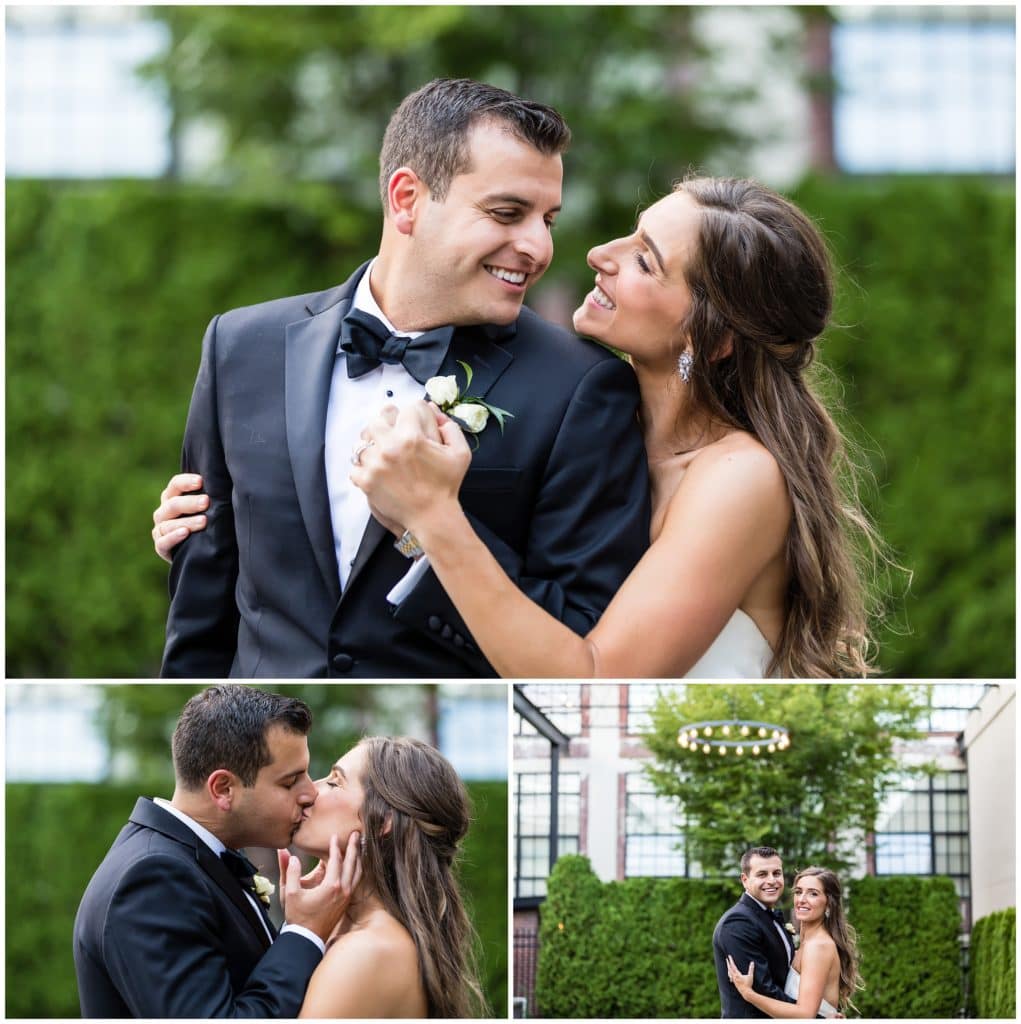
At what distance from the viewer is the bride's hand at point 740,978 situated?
355cm

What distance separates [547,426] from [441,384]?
0.27 metres

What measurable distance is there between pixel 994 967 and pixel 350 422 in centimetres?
211

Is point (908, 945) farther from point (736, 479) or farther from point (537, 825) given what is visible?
point (736, 479)

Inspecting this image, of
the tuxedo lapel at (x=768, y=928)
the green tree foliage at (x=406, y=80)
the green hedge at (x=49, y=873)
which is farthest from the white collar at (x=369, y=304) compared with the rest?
the green tree foliage at (x=406, y=80)

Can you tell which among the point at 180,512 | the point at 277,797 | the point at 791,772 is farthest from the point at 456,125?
the point at 791,772

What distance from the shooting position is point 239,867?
3.48 meters

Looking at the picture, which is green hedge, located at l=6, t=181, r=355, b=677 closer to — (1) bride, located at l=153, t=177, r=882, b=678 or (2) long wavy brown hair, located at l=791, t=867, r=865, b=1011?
(1) bride, located at l=153, t=177, r=882, b=678

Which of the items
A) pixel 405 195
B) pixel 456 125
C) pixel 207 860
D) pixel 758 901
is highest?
pixel 456 125

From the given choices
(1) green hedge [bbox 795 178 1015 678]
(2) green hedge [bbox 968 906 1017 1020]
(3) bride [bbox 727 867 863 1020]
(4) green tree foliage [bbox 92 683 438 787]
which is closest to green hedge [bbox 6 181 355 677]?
(4) green tree foliage [bbox 92 683 438 787]

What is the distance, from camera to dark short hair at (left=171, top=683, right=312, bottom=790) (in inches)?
139

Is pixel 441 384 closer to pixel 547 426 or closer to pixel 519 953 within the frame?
pixel 547 426

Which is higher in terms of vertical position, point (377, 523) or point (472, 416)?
point (472, 416)

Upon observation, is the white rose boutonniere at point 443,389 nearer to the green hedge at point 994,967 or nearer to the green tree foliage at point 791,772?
the green tree foliage at point 791,772

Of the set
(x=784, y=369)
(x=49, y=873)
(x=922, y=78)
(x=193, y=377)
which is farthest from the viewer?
(x=922, y=78)
